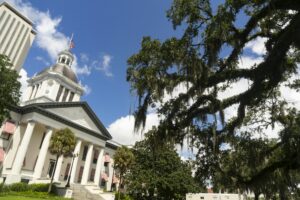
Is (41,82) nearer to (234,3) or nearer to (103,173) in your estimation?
(103,173)

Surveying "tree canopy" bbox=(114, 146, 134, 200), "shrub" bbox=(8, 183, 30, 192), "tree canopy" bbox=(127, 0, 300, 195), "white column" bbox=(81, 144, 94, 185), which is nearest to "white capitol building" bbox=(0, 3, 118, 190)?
"white column" bbox=(81, 144, 94, 185)

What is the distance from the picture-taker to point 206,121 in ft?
31.3

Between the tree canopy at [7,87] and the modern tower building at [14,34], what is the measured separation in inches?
1572

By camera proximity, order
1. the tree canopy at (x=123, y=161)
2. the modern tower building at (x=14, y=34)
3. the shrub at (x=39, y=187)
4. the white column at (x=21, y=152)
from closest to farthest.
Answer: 1. the shrub at (x=39, y=187)
2. the white column at (x=21, y=152)
3. the tree canopy at (x=123, y=161)
4. the modern tower building at (x=14, y=34)

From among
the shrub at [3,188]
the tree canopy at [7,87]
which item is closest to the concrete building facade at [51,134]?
the shrub at [3,188]

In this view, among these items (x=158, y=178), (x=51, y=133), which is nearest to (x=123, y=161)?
(x=158, y=178)

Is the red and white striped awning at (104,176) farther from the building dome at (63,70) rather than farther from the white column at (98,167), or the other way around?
the building dome at (63,70)

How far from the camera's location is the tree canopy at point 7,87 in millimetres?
20431

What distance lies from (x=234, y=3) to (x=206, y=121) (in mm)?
4320

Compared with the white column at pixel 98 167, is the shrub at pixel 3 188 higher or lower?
lower

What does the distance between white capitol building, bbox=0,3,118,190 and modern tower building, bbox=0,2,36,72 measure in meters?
0.43

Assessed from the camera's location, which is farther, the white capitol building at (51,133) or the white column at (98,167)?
the white column at (98,167)

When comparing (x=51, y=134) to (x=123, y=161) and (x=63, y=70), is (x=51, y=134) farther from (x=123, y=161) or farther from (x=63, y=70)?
(x=63, y=70)

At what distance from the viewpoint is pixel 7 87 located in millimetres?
20609
